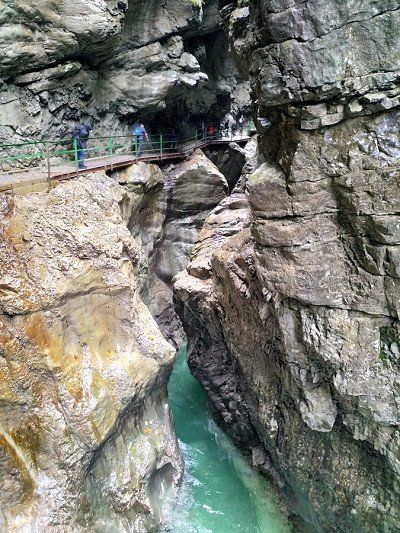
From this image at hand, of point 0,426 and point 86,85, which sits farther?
point 86,85

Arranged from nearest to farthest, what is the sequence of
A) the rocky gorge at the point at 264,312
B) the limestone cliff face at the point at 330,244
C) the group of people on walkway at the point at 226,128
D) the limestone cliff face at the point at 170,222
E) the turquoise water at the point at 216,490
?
the limestone cliff face at the point at 330,244, the rocky gorge at the point at 264,312, the turquoise water at the point at 216,490, the limestone cliff face at the point at 170,222, the group of people on walkway at the point at 226,128

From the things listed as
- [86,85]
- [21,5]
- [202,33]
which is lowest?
[86,85]

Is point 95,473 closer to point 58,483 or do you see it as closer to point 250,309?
point 58,483

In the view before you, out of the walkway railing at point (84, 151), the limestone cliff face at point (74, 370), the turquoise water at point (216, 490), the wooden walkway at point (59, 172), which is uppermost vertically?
the walkway railing at point (84, 151)

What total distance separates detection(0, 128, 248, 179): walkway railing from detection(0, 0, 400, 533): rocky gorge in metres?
1.39

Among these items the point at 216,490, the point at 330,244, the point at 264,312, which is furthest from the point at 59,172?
the point at 216,490

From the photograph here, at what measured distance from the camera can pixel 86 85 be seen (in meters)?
15.6

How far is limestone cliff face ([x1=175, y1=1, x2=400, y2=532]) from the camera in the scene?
674cm

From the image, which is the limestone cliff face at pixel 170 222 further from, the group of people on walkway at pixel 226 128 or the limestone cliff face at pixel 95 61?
the group of people on walkway at pixel 226 128

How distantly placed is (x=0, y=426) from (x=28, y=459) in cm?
92

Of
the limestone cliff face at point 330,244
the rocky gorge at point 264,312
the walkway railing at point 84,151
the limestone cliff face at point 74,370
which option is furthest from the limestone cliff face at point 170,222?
the limestone cliff face at point 330,244

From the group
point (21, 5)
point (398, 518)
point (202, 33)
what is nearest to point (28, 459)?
point (398, 518)

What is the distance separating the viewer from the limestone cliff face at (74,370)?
841cm

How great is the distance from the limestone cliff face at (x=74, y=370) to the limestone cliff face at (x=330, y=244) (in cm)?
339
